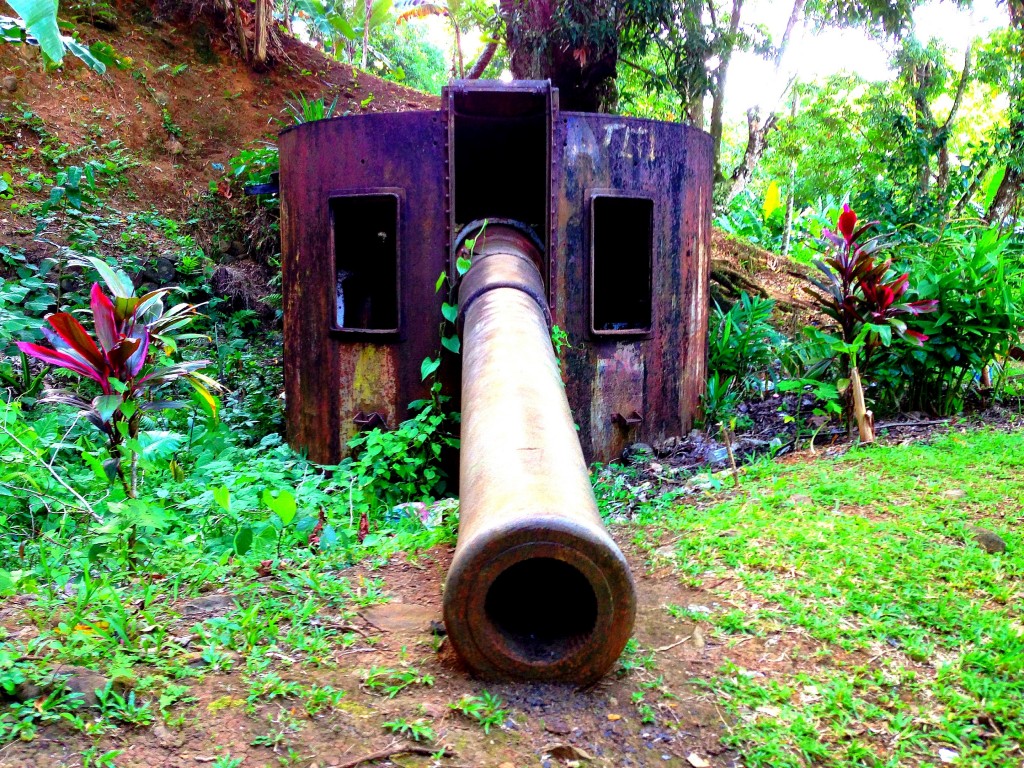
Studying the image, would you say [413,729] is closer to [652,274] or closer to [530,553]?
[530,553]

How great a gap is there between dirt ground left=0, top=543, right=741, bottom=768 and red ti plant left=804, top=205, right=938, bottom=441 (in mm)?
2849

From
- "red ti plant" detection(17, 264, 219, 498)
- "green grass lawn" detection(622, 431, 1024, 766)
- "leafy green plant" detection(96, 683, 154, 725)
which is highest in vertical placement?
"red ti plant" detection(17, 264, 219, 498)

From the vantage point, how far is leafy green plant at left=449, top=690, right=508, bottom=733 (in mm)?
1897

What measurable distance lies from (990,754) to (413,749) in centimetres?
131

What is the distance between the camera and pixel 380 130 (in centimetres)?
458

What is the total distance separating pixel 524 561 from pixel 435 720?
42 centimetres

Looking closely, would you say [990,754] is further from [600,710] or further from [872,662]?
[600,710]

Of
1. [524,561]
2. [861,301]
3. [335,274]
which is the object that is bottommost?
[524,561]

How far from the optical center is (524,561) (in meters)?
1.99

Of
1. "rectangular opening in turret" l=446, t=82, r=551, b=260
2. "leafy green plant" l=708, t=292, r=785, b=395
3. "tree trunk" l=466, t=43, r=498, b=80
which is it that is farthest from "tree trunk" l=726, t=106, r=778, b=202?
"rectangular opening in turret" l=446, t=82, r=551, b=260

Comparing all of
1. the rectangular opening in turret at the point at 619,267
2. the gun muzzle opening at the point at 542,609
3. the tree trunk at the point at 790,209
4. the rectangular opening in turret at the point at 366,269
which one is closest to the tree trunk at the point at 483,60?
the tree trunk at the point at 790,209

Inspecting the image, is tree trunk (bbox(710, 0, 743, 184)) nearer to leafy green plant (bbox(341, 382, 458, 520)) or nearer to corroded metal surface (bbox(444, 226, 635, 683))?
leafy green plant (bbox(341, 382, 458, 520))

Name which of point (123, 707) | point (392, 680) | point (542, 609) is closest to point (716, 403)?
point (542, 609)

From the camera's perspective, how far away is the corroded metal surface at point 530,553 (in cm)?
190
